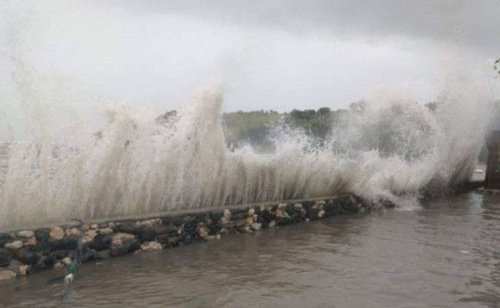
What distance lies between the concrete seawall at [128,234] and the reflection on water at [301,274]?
0.74 feet

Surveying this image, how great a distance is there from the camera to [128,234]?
7398mm

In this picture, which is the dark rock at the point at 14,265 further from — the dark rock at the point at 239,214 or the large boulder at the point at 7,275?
the dark rock at the point at 239,214

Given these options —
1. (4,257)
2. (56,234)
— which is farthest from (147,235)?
(4,257)

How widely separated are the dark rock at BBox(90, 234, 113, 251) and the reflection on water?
10.2 inches

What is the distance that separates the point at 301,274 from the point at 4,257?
3.68 metres

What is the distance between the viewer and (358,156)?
1389 cm

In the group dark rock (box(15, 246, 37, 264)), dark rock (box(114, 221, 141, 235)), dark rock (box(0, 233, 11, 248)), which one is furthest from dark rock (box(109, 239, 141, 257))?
dark rock (box(0, 233, 11, 248))

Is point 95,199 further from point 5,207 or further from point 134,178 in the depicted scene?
point 5,207

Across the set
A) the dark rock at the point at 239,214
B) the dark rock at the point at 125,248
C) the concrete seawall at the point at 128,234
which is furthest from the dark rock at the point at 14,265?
the dark rock at the point at 239,214

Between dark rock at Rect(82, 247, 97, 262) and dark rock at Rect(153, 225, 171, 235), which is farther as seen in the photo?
dark rock at Rect(153, 225, 171, 235)

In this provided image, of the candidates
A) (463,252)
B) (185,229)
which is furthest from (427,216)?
(185,229)

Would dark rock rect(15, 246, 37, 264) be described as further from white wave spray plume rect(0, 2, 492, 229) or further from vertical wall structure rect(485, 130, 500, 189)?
vertical wall structure rect(485, 130, 500, 189)

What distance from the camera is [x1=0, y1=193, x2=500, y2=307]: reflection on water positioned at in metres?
5.36

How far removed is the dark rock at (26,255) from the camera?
6176mm
